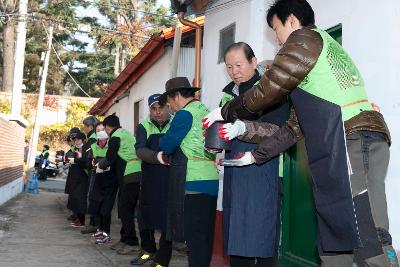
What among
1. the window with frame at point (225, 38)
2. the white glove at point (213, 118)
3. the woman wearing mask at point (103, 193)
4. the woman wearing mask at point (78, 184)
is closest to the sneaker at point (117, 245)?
the woman wearing mask at point (103, 193)

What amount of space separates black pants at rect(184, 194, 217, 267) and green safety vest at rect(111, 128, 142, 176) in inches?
102

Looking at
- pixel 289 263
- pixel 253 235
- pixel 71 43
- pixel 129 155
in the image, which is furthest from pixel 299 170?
pixel 71 43

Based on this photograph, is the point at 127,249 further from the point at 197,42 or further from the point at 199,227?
the point at 197,42

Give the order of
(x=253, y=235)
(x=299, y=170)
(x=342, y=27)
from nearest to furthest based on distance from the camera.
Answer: (x=253, y=235)
(x=342, y=27)
(x=299, y=170)

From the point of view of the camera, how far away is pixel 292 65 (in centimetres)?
249

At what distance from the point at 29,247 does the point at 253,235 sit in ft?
14.9

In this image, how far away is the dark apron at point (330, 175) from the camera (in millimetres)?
2334

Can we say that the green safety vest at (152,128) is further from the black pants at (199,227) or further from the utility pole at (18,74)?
the utility pole at (18,74)

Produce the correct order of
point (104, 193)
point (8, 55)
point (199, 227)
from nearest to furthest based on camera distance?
point (199, 227) < point (104, 193) < point (8, 55)

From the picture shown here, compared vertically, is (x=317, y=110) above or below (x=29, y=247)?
above

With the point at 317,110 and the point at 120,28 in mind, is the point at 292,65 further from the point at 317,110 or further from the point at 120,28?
the point at 120,28

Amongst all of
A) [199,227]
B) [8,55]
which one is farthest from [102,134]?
[8,55]

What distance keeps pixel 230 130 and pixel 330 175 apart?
0.78m

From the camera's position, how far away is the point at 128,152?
7062mm
